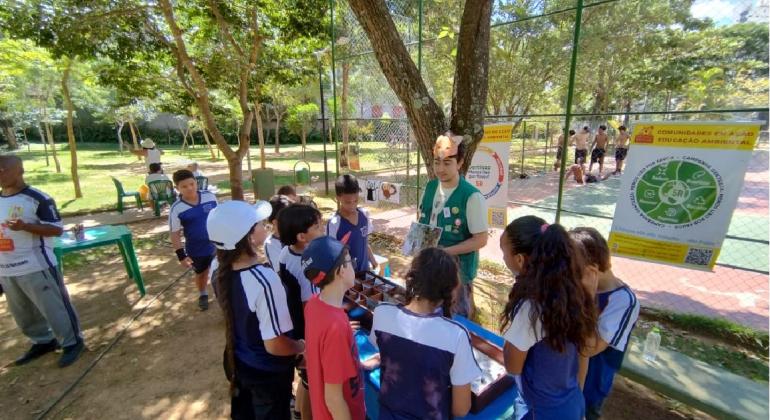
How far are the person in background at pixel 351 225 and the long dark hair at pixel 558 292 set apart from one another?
157 centimetres

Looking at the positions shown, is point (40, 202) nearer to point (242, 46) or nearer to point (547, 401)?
point (547, 401)

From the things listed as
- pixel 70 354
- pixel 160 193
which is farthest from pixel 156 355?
pixel 160 193

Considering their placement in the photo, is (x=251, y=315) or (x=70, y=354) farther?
(x=70, y=354)

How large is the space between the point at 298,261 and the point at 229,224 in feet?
1.92

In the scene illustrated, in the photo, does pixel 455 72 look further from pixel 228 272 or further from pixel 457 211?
pixel 228 272

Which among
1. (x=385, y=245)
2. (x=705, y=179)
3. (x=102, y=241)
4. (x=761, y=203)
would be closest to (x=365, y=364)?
(x=705, y=179)

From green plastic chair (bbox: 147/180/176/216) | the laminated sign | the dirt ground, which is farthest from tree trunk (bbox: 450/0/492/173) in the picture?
green plastic chair (bbox: 147/180/176/216)

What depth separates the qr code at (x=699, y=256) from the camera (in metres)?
3.00

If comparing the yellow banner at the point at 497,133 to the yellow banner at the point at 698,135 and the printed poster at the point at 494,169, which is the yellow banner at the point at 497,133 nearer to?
the printed poster at the point at 494,169

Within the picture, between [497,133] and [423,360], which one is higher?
[497,133]

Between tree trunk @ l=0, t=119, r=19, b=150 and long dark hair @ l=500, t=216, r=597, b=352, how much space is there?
4110 cm

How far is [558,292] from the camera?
1372 mm

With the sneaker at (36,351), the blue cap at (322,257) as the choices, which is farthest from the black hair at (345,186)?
the sneaker at (36,351)

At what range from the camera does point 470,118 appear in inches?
122
